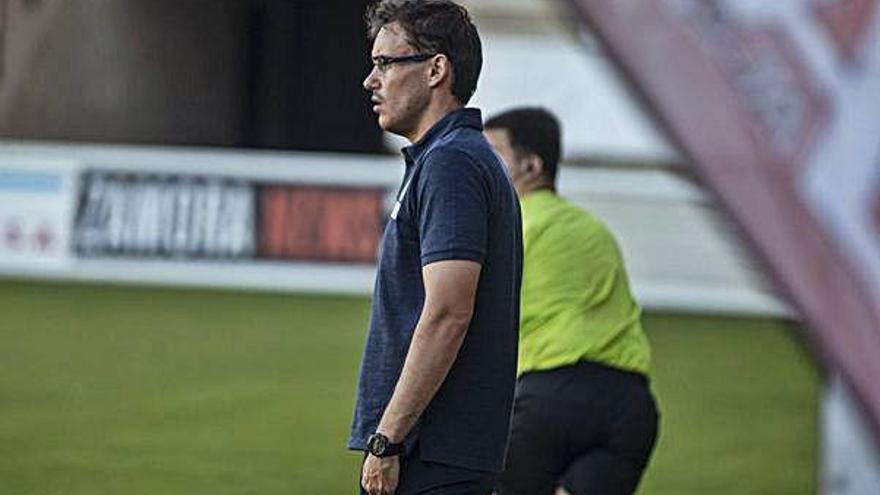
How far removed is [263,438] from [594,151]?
1.89 meters

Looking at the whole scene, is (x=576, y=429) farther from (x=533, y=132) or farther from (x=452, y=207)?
(x=452, y=207)

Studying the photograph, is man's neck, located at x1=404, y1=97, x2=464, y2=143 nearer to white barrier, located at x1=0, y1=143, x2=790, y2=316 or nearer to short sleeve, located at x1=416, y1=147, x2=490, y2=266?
short sleeve, located at x1=416, y1=147, x2=490, y2=266

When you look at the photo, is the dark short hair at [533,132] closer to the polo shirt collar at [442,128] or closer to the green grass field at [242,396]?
the polo shirt collar at [442,128]

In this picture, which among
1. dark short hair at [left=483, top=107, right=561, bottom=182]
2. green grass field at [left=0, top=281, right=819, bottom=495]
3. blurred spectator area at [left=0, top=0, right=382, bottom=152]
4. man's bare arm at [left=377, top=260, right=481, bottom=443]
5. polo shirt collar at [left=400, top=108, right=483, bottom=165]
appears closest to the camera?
man's bare arm at [left=377, top=260, right=481, bottom=443]

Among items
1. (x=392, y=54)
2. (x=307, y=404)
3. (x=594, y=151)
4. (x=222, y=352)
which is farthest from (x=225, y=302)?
(x=392, y=54)

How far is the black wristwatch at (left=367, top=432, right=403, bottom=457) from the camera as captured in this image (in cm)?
380

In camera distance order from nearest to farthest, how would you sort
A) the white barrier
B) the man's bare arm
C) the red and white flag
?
the man's bare arm
the red and white flag
the white barrier

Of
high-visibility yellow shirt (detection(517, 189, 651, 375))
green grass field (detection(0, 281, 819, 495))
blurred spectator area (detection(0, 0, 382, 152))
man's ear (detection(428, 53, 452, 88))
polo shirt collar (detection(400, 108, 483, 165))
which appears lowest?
green grass field (detection(0, 281, 819, 495))

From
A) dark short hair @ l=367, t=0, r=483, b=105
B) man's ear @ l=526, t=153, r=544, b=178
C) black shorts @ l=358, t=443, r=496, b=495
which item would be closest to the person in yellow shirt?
man's ear @ l=526, t=153, r=544, b=178

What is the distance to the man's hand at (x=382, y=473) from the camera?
150 inches

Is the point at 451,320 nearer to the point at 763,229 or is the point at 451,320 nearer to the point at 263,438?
the point at 763,229

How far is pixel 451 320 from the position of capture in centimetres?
377

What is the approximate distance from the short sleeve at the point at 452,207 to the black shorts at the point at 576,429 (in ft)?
5.67

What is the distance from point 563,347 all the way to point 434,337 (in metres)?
1.74
